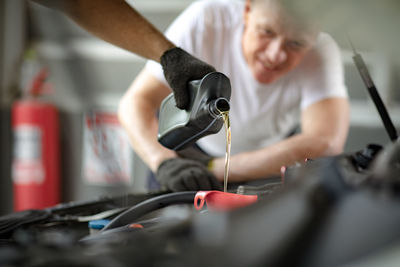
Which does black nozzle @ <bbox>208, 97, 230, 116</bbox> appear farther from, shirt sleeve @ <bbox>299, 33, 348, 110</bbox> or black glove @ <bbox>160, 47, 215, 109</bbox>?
shirt sleeve @ <bbox>299, 33, 348, 110</bbox>

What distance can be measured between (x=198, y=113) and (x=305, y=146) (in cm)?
58

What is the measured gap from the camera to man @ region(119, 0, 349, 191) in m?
1.12

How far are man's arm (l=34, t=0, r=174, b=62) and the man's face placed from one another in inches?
15.6

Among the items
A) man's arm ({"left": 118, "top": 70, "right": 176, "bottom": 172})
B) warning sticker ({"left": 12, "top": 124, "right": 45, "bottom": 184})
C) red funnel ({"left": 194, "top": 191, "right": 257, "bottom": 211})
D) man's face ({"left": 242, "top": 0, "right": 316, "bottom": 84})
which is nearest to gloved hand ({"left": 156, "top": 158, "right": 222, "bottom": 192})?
man's arm ({"left": 118, "top": 70, "right": 176, "bottom": 172})

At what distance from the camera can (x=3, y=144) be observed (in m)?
2.85

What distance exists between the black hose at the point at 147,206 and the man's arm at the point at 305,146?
0.99ft

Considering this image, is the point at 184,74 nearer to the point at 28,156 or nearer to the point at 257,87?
the point at 257,87

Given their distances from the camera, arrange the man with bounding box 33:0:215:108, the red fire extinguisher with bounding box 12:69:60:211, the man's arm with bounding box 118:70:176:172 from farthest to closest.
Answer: the red fire extinguisher with bounding box 12:69:60:211 < the man's arm with bounding box 118:70:176:172 < the man with bounding box 33:0:215:108

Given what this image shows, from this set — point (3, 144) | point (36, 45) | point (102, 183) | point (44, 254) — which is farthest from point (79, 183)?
point (44, 254)

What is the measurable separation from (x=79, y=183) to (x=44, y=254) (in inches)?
107

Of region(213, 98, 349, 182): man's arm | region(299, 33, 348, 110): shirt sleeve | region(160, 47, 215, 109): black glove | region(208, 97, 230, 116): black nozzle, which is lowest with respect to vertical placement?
region(213, 98, 349, 182): man's arm

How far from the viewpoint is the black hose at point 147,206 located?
1.99ft

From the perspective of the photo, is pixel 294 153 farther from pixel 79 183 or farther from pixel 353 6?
pixel 79 183

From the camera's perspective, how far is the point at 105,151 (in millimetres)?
2844
